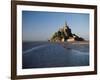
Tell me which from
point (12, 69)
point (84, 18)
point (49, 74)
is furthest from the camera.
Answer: point (84, 18)

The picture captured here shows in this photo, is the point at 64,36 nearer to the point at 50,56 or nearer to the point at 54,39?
the point at 54,39

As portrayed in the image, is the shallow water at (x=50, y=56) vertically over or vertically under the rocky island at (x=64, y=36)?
under

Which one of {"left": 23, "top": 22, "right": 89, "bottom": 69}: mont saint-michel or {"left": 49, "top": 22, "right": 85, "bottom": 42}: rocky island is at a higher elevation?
{"left": 49, "top": 22, "right": 85, "bottom": 42}: rocky island

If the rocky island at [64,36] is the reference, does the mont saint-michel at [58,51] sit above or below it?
below

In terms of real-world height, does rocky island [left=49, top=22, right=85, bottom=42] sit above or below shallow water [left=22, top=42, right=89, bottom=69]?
above

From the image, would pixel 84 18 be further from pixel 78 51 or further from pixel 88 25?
pixel 78 51

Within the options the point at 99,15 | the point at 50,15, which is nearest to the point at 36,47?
the point at 50,15
